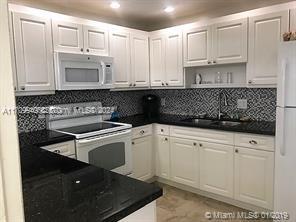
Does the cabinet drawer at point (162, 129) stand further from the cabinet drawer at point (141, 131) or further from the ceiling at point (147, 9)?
the ceiling at point (147, 9)

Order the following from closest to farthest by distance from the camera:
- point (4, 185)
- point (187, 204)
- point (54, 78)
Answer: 1. point (4, 185)
2. point (54, 78)
3. point (187, 204)

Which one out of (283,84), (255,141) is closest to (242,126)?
(255,141)

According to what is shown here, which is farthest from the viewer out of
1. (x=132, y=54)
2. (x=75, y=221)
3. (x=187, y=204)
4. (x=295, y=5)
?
(x=132, y=54)

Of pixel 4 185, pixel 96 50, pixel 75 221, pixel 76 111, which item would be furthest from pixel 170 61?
pixel 4 185

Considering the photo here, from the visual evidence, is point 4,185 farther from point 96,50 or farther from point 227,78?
point 227,78

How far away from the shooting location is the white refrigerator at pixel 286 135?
2.03 m

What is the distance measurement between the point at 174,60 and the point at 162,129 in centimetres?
98

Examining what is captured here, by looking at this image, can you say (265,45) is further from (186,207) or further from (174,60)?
(186,207)

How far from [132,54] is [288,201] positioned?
8.24 ft

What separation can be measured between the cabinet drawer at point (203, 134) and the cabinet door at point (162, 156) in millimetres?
189

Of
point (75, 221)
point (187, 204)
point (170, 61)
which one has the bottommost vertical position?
point (187, 204)

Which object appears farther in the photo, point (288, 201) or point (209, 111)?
point (209, 111)

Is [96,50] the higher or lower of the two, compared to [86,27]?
lower

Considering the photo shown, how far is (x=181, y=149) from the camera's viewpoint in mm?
3098
